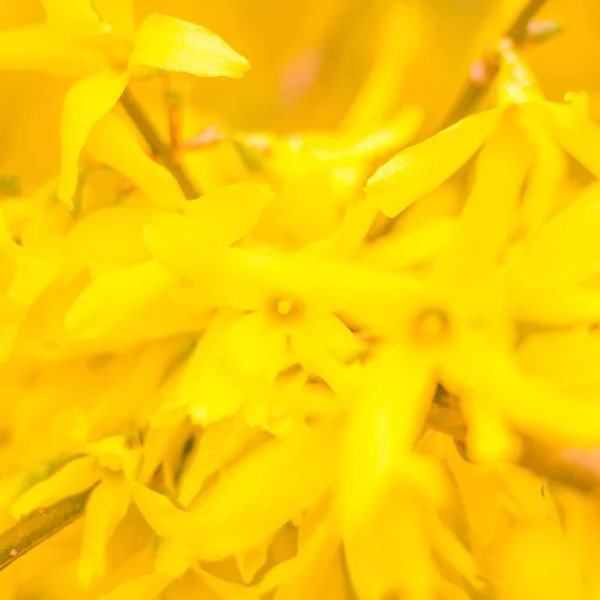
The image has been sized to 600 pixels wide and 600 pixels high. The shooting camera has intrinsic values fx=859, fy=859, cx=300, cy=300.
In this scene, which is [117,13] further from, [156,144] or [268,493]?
[268,493]

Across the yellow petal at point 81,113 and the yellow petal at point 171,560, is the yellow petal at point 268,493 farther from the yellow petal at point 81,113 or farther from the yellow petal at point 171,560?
the yellow petal at point 81,113

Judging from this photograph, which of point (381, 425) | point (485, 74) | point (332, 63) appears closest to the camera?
point (381, 425)

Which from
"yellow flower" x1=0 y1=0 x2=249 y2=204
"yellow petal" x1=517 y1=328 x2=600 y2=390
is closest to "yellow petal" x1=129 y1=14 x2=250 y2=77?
"yellow flower" x1=0 y1=0 x2=249 y2=204

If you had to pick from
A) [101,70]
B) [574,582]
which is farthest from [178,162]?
[574,582]

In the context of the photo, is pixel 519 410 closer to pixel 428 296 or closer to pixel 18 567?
pixel 428 296

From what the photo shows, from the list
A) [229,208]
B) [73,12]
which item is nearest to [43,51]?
[73,12]

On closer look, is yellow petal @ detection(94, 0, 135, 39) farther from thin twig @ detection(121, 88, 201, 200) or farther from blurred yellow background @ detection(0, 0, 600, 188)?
blurred yellow background @ detection(0, 0, 600, 188)
